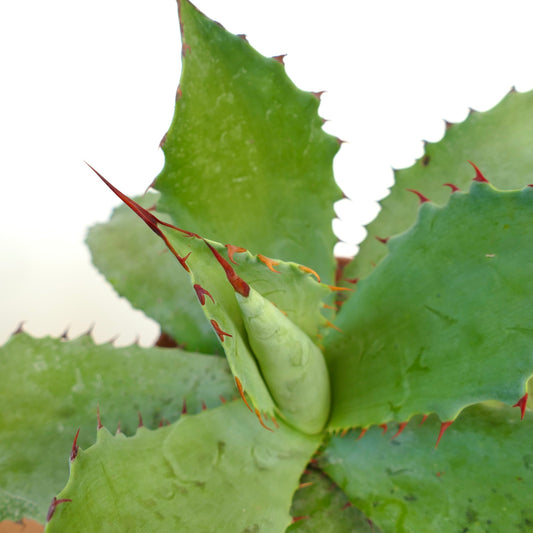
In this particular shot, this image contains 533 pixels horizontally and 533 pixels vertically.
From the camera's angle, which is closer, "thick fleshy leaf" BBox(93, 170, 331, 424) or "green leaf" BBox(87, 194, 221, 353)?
"thick fleshy leaf" BBox(93, 170, 331, 424)

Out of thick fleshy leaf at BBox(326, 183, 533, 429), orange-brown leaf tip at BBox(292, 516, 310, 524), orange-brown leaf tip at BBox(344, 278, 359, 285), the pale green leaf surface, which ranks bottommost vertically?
orange-brown leaf tip at BBox(292, 516, 310, 524)

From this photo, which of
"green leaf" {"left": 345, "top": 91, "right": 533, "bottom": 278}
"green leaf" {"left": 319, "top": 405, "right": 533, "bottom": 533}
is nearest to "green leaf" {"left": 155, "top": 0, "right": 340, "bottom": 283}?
"green leaf" {"left": 345, "top": 91, "right": 533, "bottom": 278}

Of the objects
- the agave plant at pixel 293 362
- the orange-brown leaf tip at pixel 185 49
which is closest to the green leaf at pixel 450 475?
the agave plant at pixel 293 362

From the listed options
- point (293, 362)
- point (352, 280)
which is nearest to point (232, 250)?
point (293, 362)

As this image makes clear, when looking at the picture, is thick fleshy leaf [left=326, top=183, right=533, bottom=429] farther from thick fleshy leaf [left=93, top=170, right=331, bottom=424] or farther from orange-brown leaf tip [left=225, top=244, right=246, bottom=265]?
orange-brown leaf tip [left=225, top=244, right=246, bottom=265]

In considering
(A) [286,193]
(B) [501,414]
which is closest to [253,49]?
(A) [286,193]

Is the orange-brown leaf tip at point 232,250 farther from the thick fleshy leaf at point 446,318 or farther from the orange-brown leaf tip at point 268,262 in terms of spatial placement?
the thick fleshy leaf at point 446,318

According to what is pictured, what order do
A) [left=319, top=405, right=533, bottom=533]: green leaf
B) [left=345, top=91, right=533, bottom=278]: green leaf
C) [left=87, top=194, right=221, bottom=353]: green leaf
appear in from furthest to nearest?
[left=87, top=194, right=221, bottom=353]: green leaf < [left=345, top=91, right=533, bottom=278]: green leaf < [left=319, top=405, right=533, bottom=533]: green leaf
